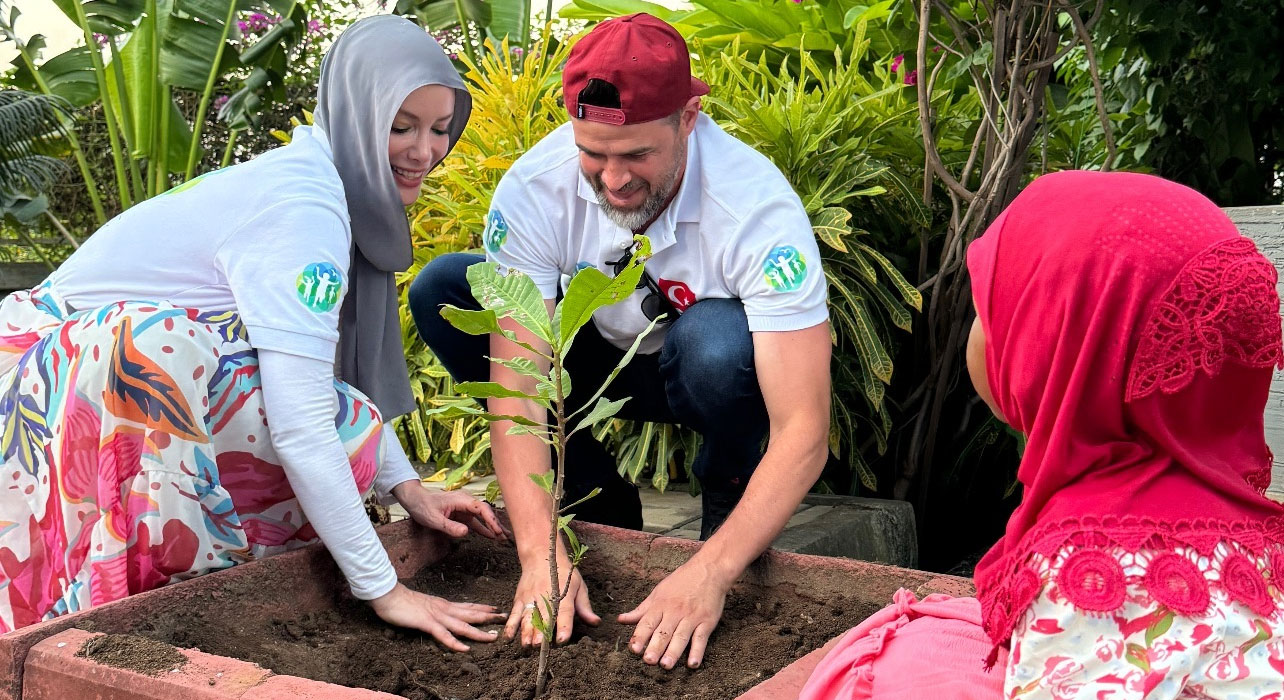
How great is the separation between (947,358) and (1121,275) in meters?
1.82

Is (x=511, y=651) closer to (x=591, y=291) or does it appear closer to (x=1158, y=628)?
(x=591, y=291)

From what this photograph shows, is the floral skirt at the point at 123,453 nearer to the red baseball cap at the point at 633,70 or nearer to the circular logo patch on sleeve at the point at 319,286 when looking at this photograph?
the circular logo patch on sleeve at the point at 319,286

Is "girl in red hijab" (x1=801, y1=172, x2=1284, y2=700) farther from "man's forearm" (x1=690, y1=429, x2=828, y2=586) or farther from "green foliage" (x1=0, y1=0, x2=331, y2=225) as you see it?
"green foliage" (x1=0, y1=0, x2=331, y2=225)

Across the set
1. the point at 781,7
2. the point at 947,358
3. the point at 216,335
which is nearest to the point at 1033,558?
the point at 216,335

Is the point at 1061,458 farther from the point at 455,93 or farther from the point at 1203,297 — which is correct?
the point at 455,93

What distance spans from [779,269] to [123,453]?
1.20 m

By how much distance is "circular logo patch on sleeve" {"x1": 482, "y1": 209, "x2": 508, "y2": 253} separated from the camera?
7.73ft

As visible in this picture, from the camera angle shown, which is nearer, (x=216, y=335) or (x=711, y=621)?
(x=711, y=621)

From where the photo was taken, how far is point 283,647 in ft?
6.01

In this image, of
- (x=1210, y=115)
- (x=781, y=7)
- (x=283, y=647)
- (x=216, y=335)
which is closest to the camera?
(x=283, y=647)

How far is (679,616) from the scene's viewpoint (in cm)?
182

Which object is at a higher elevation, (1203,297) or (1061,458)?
(1203,297)

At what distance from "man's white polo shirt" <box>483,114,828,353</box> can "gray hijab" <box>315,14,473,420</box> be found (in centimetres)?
23

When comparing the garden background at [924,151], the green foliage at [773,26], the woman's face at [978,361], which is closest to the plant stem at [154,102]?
the garden background at [924,151]
